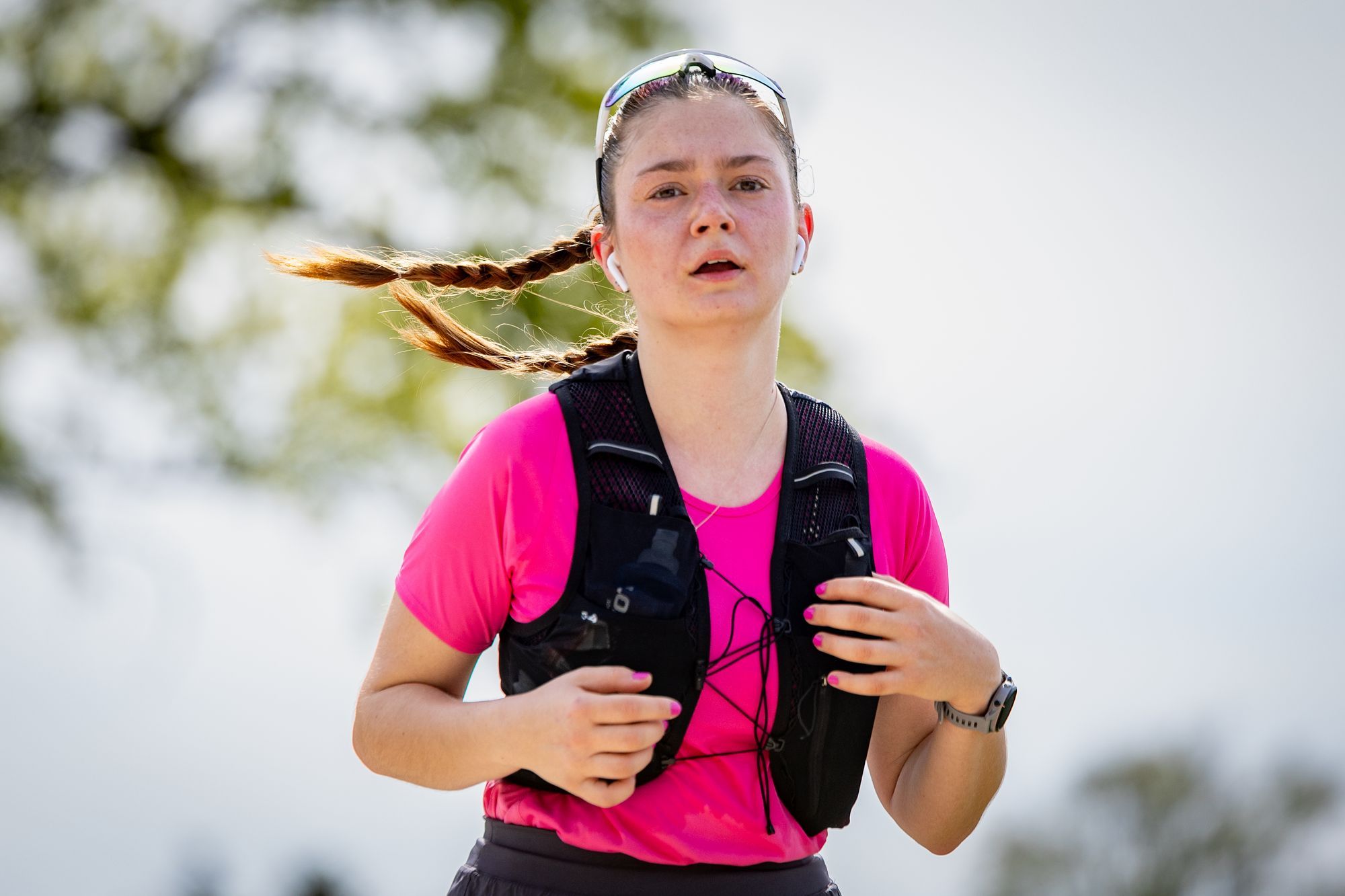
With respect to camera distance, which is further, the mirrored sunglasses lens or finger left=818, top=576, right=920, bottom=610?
the mirrored sunglasses lens

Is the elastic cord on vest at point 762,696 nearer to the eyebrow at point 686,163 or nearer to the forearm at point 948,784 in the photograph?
the forearm at point 948,784

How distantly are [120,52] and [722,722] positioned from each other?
8.53 meters

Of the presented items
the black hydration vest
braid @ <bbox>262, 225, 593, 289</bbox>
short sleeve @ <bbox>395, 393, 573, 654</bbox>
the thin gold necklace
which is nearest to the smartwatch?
the black hydration vest

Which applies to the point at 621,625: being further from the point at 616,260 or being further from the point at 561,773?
the point at 616,260

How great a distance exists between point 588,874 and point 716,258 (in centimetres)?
86

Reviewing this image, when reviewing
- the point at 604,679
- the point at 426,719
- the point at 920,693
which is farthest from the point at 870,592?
the point at 426,719

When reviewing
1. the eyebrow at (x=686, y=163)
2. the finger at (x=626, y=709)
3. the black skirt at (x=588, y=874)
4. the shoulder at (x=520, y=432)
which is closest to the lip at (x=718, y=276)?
the eyebrow at (x=686, y=163)

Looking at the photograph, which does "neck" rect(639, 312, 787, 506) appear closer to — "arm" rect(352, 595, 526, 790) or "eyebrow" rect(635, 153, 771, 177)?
"eyebrow" rect(635, 153, 771, 177)

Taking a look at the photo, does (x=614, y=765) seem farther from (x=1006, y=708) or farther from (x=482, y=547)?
(x=1006, y=708)

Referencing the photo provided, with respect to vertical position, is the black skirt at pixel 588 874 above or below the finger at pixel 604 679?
below

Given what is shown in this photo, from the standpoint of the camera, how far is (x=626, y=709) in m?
1.52

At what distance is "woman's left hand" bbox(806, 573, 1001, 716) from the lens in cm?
168

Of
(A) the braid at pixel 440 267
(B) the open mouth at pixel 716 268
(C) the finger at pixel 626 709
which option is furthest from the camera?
(A) the braid at pixel 440 267

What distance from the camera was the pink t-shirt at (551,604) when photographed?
1.71 metres
